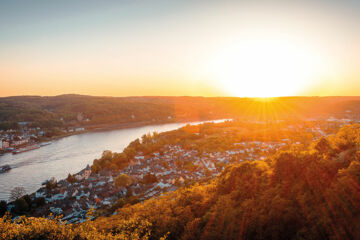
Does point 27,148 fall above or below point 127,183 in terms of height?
below

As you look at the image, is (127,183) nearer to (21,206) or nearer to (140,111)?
(21,206)

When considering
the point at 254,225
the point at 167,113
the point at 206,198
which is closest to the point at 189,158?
the point at 206,198

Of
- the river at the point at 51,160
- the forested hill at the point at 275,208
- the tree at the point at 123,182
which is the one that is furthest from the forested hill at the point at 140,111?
the forested hill at the point at 275,208

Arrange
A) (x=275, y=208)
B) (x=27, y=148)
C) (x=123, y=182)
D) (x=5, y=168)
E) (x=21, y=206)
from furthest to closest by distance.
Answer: (x=27, y=148) < (x=5, y=168) < (x=123, y=182) < (x=21, y=206) < (x=275, y=208)

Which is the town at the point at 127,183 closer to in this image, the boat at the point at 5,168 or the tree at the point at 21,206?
the tree at the point at 21,206

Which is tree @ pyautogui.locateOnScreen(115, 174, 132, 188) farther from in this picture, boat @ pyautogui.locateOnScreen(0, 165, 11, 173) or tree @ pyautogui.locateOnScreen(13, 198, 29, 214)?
boat @ pyautogui.locateOnScreen(0, 165, 11, 173)

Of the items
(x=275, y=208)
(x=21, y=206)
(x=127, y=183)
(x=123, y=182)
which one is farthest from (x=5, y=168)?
(x=275, y=208)

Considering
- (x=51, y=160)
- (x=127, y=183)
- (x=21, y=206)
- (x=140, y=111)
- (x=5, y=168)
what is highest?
(x=140, y=111)
